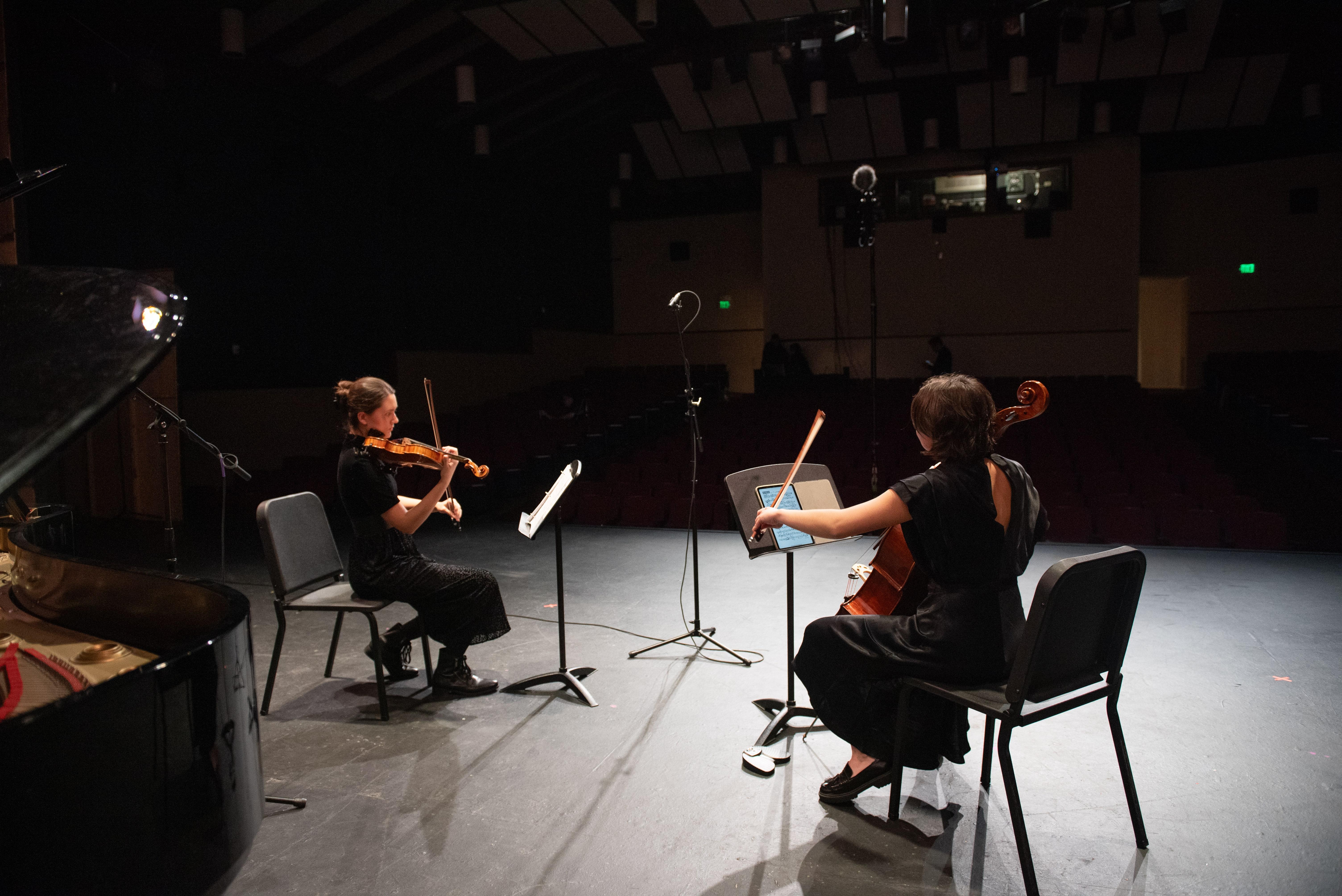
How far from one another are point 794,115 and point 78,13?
7.28 m

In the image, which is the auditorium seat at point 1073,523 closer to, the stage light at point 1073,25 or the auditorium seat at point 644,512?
the auditorium seat at point 644,512

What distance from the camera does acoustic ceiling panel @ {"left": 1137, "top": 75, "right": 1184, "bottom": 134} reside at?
32.3 ft

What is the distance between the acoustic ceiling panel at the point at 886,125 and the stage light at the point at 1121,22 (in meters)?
2.57

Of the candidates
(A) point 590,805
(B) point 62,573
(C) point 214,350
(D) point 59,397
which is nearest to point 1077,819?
(A) point 590,805

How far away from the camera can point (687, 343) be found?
14367 mm

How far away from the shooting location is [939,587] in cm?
197

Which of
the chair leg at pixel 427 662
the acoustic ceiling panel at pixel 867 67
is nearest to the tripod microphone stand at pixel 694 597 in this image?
the chair leg at pixel 427 662

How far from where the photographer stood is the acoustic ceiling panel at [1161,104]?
986 centimetres

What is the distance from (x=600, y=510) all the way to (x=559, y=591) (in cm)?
350

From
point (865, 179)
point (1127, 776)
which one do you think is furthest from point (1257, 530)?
point (1127, 776)

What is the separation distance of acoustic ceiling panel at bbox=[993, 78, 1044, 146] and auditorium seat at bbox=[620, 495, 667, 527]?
24.6ft

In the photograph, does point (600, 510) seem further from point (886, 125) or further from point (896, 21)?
point (886, 125)

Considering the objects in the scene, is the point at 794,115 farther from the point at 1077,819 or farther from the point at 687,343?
the point at 1077,819

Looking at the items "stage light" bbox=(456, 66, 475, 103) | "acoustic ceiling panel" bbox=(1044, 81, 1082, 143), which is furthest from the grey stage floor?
"acoustic ceiling panel" bbox=(1044, 81, 1082, 143)
